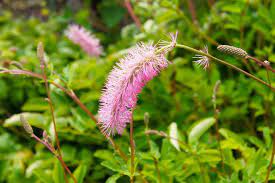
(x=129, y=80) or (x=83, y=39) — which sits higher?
(x=129, y=80)

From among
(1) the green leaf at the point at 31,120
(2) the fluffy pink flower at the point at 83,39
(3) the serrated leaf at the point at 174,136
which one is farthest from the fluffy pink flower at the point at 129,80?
(2) the fluffy pink flower at the point at 83,39

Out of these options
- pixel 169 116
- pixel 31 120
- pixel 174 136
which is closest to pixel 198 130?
pixel 174 136

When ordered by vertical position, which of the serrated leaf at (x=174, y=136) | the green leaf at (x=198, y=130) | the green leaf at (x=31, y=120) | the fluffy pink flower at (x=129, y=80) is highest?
the fluffy pink flower at (x=129, y=80)

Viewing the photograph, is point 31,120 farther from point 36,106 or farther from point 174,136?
point 174,136

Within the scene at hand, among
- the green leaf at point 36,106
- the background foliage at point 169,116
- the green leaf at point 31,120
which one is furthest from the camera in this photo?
the green leaf at point 36,106

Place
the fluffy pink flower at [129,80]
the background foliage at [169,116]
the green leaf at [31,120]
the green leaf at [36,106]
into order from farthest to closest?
the green leaf at [36,106]
the green leaf at [31,120]
the background foliage at [169,116]
the fluffy pink flower at [129,80]

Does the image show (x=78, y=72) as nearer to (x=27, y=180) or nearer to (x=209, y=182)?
(x=27, y=180)

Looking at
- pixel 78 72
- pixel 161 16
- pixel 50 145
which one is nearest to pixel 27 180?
pixel 78 72

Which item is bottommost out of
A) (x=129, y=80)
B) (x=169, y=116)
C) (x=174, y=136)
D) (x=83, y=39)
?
(x=169, y=116)

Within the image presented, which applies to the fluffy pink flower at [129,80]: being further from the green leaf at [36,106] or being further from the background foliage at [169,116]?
the green leaf at [36,106]
